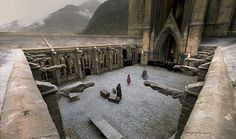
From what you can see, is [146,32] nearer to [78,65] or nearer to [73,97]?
[78,65]

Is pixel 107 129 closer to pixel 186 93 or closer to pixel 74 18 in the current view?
pixel 186 93

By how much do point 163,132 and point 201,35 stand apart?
17.4 metres

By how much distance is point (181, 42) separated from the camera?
64.8ft

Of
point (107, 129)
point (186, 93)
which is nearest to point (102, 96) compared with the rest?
point (107, 129)

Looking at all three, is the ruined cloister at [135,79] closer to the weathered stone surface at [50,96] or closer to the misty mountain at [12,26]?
the weathered stone surface at [50,96]

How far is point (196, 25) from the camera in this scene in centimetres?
1800

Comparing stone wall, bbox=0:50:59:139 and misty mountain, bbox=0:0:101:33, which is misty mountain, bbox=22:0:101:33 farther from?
stone wall, bbox=0:50:59:139

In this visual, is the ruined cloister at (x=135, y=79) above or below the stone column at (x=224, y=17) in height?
below

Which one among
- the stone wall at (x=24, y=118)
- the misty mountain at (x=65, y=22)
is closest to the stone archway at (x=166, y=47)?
the stone wall at (x=24, y=118)

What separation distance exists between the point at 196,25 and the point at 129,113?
1695 cm

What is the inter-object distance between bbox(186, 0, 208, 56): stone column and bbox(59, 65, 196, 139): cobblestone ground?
26.2ft

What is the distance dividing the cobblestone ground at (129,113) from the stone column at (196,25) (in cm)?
798

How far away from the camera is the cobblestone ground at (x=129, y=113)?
→ 7746 mm

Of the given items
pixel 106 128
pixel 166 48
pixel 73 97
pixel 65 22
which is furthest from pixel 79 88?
pixel 65 22
